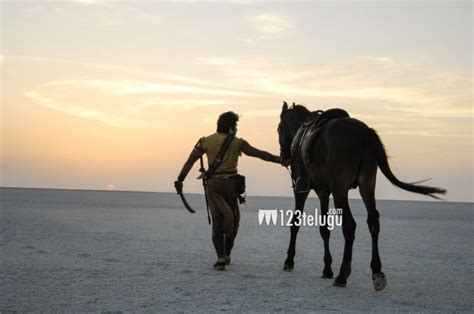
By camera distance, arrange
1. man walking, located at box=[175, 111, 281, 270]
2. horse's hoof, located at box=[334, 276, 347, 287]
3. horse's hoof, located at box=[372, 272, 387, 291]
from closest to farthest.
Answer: horse's hoof, located at box=[372, 272, 387, 291] → horse's hoof, located at box=[334, 276, 347, 287] → man walking, located at box=[175, 111, 281, 270]

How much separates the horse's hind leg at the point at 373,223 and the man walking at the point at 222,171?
206 cm

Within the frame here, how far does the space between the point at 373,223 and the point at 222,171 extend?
8.61 ft

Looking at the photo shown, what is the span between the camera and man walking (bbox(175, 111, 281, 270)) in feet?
31.3

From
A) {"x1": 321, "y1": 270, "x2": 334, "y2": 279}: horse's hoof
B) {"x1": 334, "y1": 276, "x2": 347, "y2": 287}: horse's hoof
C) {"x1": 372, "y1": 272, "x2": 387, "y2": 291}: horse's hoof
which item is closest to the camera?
{"x1": 372, "y1": 272, "x2": 387, "y2": 291}: horse's hoof

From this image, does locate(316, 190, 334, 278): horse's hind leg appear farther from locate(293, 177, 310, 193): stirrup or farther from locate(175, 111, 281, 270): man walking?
locate(175, 111, 281, 270): man walking

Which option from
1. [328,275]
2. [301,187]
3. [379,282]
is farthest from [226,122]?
[379,282]

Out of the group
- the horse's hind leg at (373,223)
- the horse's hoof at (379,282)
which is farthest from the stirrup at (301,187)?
the horse's hoof at (379,282)

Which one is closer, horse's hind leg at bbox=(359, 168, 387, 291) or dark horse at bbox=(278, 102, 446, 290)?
horse's hind leg at bbox=(359, 168, 387, 291)

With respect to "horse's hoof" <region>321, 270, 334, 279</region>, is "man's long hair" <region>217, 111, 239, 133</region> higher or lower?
higher

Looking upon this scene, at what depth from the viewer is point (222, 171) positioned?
9602 mm

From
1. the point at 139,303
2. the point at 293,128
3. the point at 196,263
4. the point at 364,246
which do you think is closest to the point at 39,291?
the point at 139,303

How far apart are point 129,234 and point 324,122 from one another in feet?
29.1

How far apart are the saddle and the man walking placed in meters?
0.48

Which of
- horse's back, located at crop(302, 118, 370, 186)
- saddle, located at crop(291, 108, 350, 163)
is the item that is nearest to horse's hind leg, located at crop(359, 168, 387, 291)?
horse's back, located at crop(302, 118, 370, 186)
